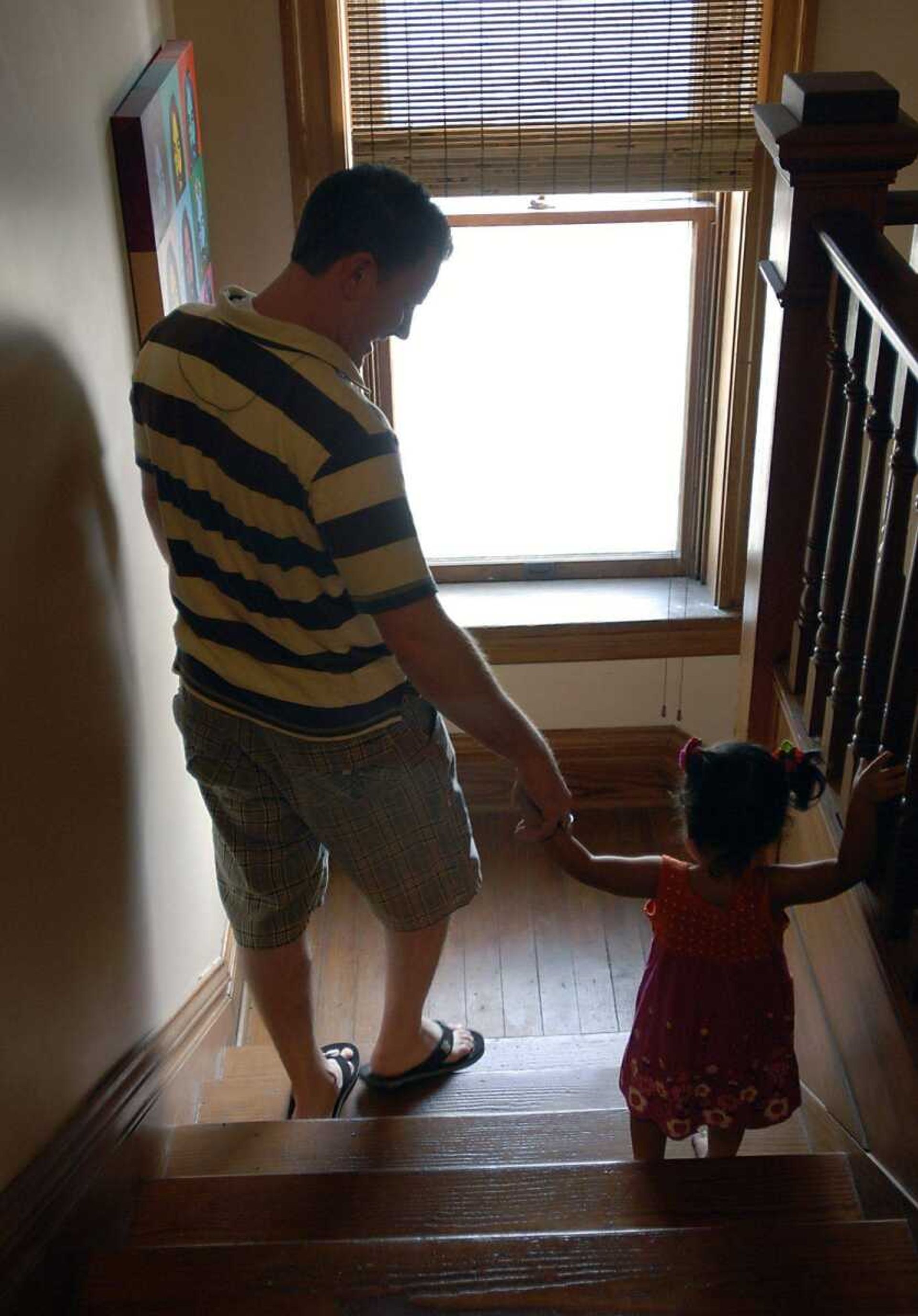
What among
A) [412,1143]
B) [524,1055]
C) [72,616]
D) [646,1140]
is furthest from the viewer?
[524,1055]

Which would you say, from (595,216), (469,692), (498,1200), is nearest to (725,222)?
(595,216)

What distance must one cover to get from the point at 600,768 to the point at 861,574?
1929 millimetres

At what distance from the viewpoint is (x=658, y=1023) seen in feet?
5.70

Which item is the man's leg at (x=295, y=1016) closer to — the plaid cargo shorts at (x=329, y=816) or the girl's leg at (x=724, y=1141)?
the plaid cargo shorts at (x=329, y=816)

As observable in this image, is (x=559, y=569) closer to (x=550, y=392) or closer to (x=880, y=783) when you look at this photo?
(x=550, y=392)

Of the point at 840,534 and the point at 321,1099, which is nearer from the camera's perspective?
the point at 840,534

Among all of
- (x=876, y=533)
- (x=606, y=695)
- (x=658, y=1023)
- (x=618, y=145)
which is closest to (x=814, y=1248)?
(x=658, y=1023)

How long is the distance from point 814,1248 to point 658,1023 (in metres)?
0.35

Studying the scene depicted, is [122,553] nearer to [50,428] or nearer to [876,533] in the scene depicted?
[50,428]

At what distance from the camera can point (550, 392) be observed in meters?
3.48

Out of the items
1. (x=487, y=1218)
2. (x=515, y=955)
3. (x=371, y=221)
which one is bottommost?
(x=515, y=955)

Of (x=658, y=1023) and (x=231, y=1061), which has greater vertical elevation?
(x=658, y=1023)

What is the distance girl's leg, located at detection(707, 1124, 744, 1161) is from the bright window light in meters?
1.99

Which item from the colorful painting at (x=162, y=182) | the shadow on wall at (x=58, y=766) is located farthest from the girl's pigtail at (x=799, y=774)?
the colorful painting at (x=162, y=182)
